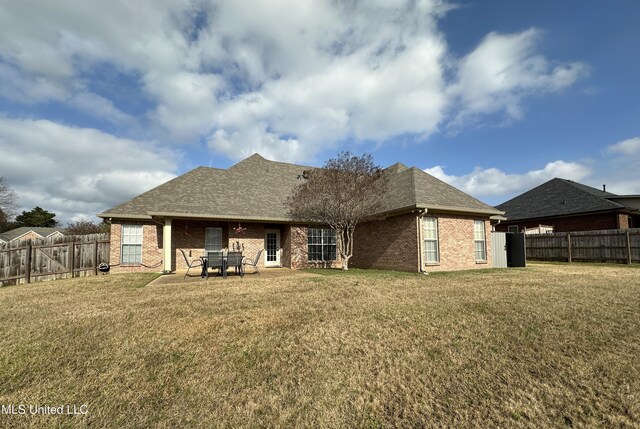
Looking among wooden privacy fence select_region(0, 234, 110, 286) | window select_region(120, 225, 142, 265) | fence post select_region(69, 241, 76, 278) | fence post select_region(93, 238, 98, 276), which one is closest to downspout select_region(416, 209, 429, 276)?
window select_region(120, 225, 142, 265)

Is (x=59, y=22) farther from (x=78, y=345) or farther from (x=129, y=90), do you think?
(x=78, y=345)

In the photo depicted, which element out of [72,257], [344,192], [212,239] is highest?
[344,192]

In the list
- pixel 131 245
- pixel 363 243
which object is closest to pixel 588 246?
pixel 363 243

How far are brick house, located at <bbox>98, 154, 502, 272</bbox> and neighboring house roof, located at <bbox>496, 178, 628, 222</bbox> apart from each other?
43.0 feet

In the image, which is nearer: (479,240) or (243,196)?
(479,240)

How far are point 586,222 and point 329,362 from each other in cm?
2750

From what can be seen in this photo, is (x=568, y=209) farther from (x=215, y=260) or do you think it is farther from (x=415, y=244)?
(x=215, y=260)

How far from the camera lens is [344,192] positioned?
44.4 feet

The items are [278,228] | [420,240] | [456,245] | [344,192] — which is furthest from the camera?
[278,228]

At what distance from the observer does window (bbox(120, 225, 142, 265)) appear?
46.0 feet

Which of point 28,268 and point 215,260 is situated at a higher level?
point 215,260

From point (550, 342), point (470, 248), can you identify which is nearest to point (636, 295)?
point (550, 342)

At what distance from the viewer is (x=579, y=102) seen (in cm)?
1448

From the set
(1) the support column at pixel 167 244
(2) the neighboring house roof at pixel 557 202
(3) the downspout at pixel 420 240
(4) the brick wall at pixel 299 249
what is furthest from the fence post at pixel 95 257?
(2) the neighboring house roof at pixel 557 202
